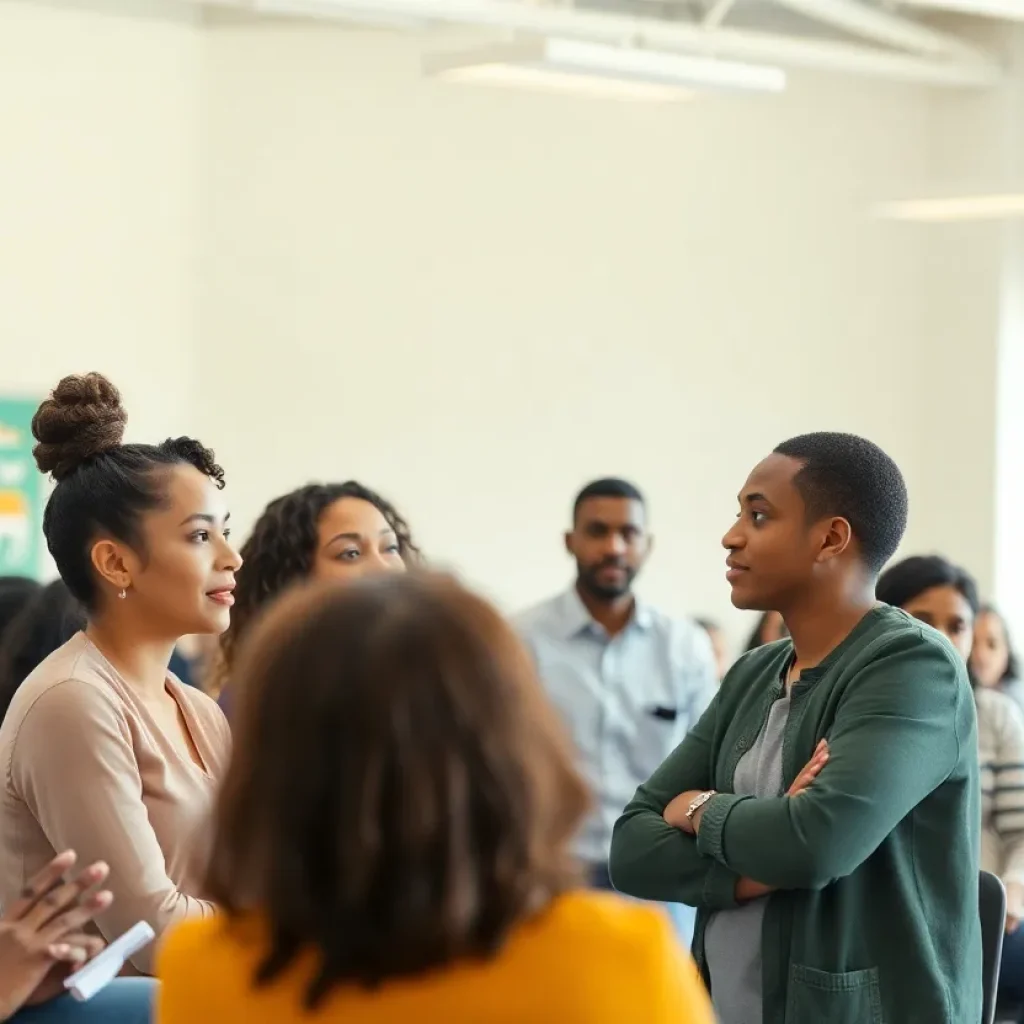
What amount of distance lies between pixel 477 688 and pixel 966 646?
3.33 metres

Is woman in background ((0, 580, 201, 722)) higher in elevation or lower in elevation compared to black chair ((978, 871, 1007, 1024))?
higher

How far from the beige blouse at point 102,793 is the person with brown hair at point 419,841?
1120 mm

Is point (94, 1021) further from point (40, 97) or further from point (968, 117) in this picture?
point (968, 117)

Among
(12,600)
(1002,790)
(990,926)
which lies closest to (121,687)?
(12,600)

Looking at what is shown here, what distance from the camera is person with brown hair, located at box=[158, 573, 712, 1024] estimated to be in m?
1.33

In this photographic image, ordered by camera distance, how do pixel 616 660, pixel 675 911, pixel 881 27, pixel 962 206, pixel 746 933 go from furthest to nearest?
pixel 881 27, pixel 962 206, pixel 616 660, pixel 675 911, pixel 746 933

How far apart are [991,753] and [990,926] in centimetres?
170

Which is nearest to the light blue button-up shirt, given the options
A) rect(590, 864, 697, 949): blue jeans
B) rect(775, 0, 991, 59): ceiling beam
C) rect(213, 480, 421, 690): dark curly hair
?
rect(590, 864, 697, 949): blue jeans

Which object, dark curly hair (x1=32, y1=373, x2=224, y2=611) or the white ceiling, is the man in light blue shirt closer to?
the white ceiling

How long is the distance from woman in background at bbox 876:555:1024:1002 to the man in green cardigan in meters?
1.71

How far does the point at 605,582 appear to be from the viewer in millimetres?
5684

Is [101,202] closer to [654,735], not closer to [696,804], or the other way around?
[654,735]

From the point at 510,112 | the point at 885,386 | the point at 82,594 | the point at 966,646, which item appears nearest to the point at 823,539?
the point at 82,594

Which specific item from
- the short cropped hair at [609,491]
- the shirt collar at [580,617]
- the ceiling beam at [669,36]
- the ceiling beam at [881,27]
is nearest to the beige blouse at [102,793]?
the shirt collar at [580,617]
